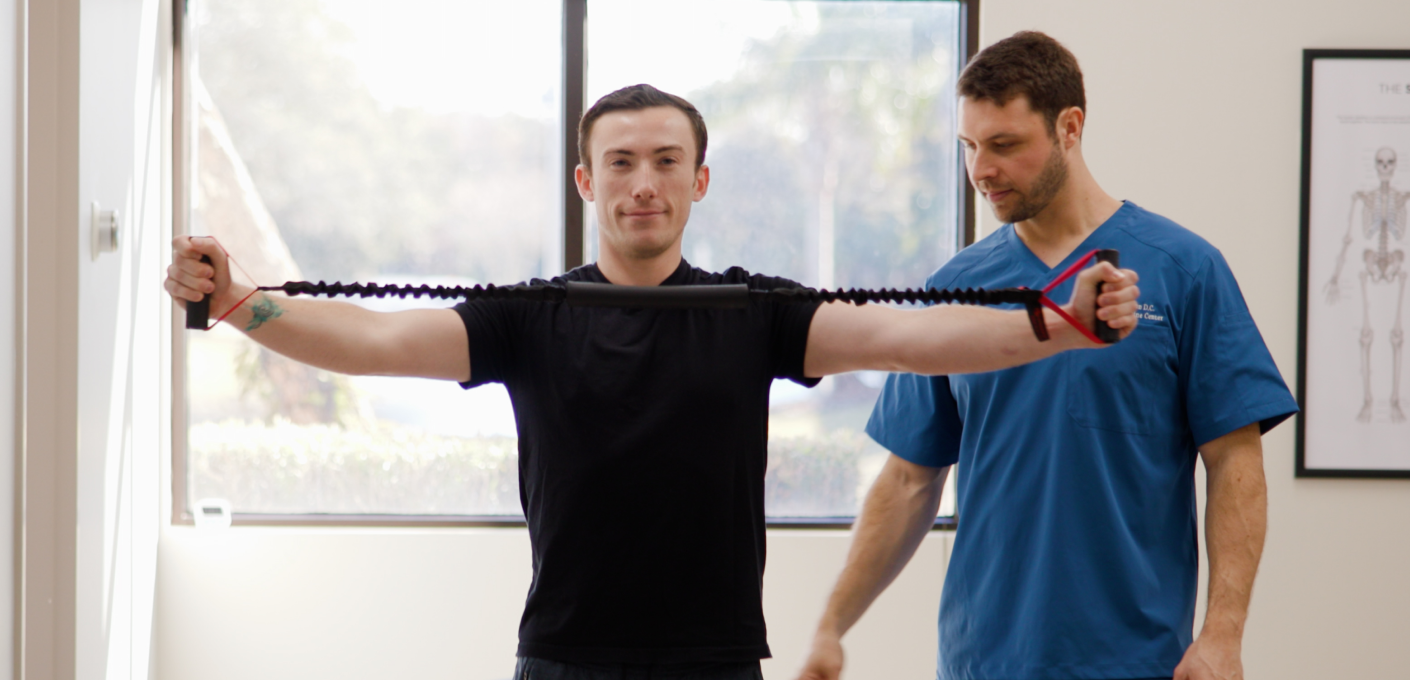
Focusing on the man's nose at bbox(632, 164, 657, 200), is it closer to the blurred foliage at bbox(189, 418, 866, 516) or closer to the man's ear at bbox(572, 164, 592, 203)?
the man's ear at bbox(572, 164, 592, 203)

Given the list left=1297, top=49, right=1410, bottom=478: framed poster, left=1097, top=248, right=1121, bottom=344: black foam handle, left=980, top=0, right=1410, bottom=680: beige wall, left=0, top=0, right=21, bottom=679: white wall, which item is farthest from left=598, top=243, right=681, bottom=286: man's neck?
left=1297, top=49, right=1410, bottom=478: framed poster

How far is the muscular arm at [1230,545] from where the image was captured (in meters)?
1.26

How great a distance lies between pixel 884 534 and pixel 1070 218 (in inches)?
20.5

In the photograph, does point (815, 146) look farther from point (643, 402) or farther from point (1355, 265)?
point (643, 402)

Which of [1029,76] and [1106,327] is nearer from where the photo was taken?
[1106,327]

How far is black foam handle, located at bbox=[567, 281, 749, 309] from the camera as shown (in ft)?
3.68

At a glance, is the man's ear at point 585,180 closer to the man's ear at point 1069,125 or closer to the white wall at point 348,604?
the man's ear at point 1069,125

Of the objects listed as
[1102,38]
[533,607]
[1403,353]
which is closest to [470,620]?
[533,607]

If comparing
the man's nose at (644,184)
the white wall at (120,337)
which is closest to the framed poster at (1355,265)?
the man's nose at (644,184)

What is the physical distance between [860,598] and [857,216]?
1.53 metres

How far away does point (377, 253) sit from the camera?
2836 mm

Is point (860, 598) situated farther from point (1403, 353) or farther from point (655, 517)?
point (1403, 353)

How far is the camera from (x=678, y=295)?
1.12 metres

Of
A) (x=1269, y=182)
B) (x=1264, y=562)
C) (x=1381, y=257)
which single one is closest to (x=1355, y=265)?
(x=1381, y=257)
